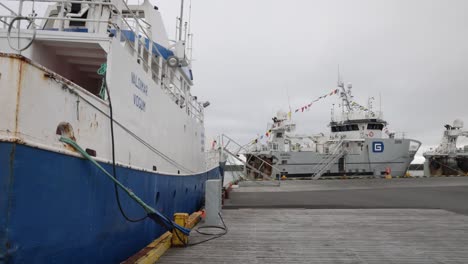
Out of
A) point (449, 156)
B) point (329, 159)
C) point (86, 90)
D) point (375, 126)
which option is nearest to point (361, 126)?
point (375, 126)

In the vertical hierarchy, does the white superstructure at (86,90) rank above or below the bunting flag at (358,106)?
below

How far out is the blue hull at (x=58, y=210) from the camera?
2764 millimetres

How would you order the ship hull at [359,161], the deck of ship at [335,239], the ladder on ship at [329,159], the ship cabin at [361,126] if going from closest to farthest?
the deck of ship at [335,239], the ladder on ship at [329,159], the ship hull at [359,161], the ship cabin at [361,126]

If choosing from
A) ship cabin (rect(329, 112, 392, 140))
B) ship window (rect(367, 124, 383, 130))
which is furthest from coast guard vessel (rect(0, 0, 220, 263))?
ship window (rect(367, 124, 383, 130))

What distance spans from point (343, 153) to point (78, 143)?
33.4m

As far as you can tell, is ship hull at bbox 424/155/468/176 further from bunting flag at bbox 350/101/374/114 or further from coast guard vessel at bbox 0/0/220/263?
coast guard vessel at bbox 0/0/220/263

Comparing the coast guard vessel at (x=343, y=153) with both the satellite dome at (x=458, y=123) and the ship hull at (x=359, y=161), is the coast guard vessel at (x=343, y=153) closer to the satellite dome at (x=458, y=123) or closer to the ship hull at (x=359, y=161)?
the ship hull at (x=359, y=161)

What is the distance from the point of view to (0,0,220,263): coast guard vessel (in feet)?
9.37

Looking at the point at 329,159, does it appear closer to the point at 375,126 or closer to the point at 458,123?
the point at 375,126

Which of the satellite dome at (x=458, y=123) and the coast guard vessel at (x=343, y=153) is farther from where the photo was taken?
the satellite dome at (x=458, y=123)

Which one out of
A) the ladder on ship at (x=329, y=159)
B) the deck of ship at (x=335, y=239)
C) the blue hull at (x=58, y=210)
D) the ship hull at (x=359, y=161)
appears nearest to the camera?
the blue hull at (x=58, y=210)

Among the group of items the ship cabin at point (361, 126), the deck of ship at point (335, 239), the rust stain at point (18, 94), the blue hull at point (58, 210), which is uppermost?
the ship cabin at point (361, 126)

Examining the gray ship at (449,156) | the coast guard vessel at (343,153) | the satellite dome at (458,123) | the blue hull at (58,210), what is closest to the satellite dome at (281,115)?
the coast guard vessel at (343,153)

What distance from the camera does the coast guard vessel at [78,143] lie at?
9.37 feet
